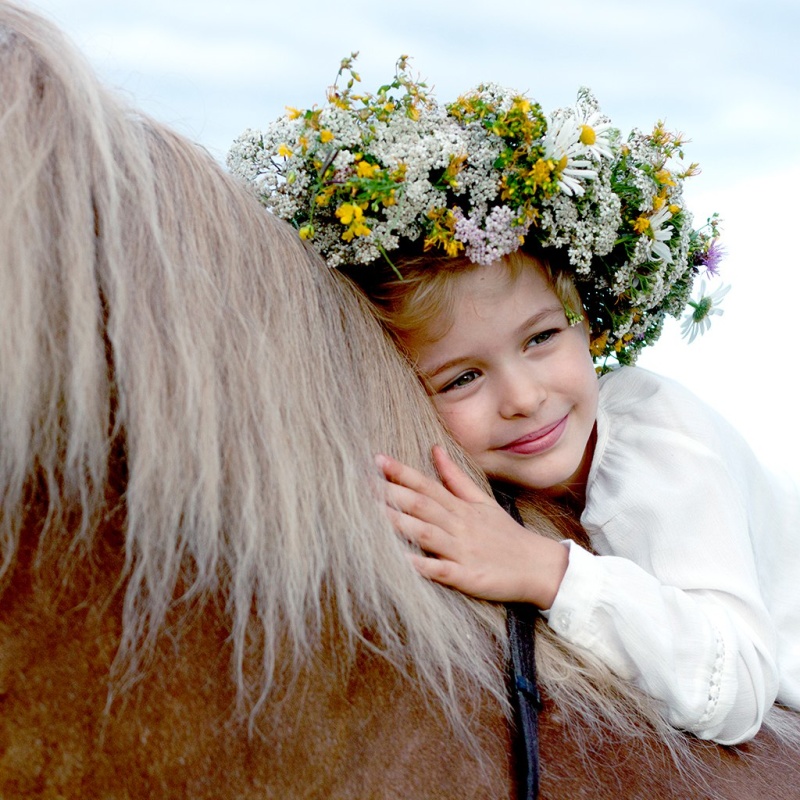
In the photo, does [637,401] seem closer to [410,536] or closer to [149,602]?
[410,536]

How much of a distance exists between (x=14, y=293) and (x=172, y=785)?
0.45 m

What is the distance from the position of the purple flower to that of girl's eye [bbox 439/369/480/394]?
61 centimetres

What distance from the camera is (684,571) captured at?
125 cm

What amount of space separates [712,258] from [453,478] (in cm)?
87

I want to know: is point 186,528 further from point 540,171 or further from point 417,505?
point 540,171

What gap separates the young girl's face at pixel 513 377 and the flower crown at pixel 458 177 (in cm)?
8

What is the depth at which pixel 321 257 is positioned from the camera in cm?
114

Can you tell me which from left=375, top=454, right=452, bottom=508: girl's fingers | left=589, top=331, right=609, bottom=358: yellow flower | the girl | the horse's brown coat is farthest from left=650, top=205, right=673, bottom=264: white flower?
the horse's brown coat

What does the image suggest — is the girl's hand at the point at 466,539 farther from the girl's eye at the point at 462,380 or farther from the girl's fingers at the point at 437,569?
the girl's eye at the point at 462,380

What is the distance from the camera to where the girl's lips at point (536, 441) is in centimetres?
Answer: 143

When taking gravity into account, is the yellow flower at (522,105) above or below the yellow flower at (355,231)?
above

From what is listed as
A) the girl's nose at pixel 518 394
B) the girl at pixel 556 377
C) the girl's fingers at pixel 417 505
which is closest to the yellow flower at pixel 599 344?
the girl at pixel 556 377

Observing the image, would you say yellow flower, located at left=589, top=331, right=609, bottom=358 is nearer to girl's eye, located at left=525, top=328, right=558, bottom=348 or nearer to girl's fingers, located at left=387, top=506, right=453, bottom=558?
girl's eye, located at left=525, top=328, right=558, bottom=348

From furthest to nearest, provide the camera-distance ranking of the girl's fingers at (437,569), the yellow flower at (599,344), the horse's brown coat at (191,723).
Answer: the yellow flower at (599,344) < the girl's fingers at (437,569) < the horse's brown coat at (191,723)
